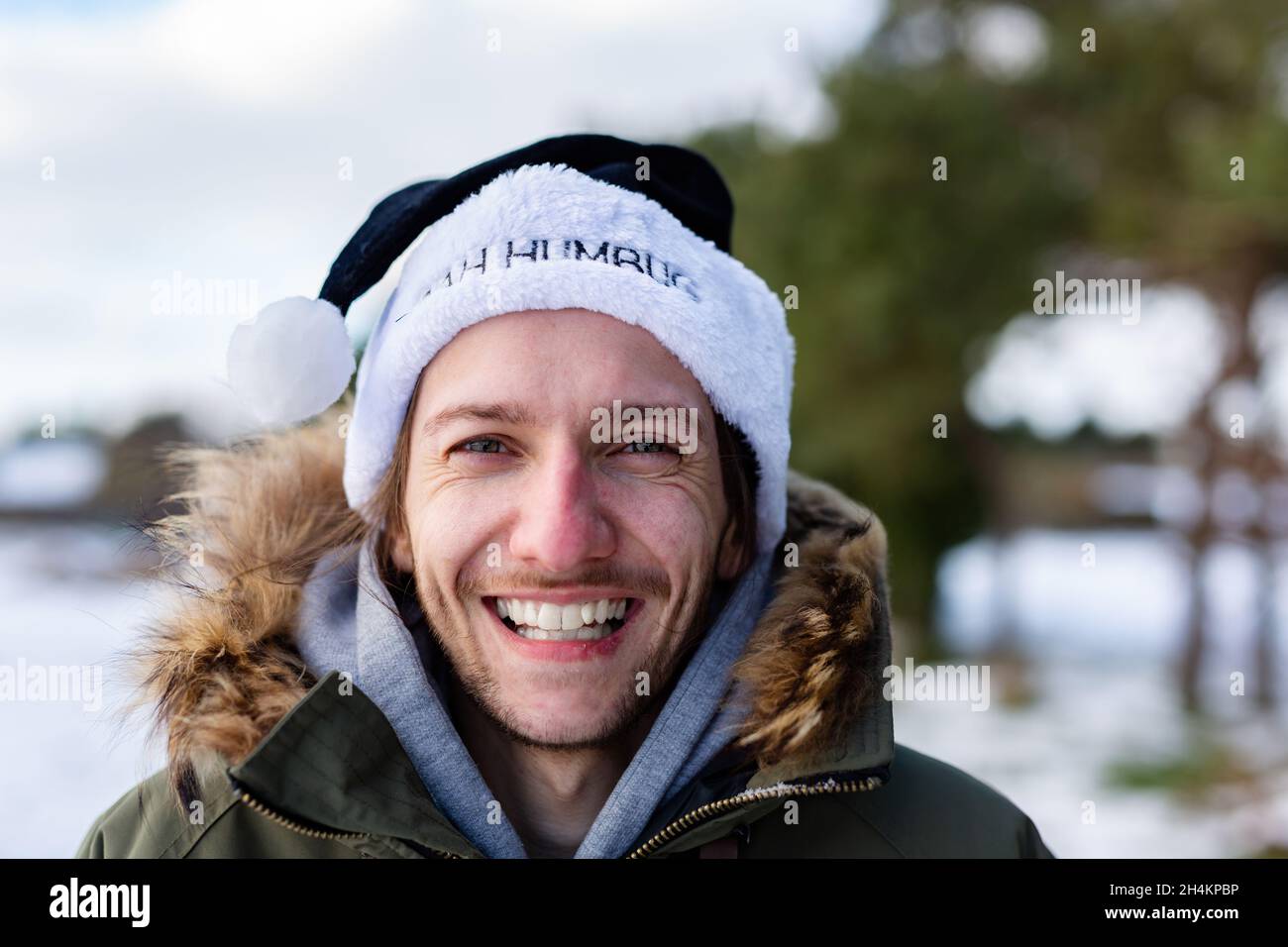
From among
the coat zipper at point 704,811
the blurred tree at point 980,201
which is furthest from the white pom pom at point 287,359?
the blurred tree at point 980,201

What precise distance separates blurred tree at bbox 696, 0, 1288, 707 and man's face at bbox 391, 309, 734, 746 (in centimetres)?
548

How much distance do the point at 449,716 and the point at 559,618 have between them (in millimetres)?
264

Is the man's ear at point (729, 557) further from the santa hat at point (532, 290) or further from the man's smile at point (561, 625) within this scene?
the man's smile at point (561, 625)

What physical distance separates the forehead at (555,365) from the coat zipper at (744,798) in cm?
64

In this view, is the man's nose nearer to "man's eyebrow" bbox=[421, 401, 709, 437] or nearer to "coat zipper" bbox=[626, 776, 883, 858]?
"man's eyebrow" bbox=[421, 401, 709, 437]

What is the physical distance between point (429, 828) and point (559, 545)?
0.46m

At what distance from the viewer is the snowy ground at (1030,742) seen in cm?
557

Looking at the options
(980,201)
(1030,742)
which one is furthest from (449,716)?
(1030,742)

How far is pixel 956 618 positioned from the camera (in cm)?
1081

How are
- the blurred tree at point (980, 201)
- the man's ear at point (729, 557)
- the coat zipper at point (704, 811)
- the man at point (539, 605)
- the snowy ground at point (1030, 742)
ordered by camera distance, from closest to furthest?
1. the coat zipper at point (704, 811)
2. the man at point (539, 605)
3. the man's ear at point (729, 557)
4. the snowy ground at point (1030, 742)
5. the blurred tree at point (980, 201)

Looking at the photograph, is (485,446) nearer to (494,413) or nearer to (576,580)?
(494,413)
